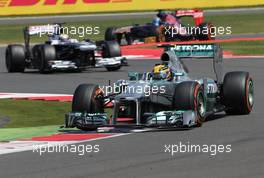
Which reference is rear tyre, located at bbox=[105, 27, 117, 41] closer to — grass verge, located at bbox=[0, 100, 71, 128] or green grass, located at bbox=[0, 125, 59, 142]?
grass verge, located at bbox=[0, 100, 71, 128]

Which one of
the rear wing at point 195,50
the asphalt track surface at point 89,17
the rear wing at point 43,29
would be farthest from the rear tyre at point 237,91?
the asphalt track surface at point 89,17

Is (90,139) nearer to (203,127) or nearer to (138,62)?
(203,127)

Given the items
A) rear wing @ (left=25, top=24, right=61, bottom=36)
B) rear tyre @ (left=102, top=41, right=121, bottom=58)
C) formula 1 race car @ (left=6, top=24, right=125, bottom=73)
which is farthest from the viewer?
rear tyre @ (left=102, top=41, right=121, bottom=58)

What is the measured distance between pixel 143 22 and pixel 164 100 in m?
33.9

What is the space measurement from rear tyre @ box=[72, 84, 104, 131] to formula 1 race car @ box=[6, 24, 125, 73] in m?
11.6

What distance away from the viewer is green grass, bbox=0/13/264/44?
42312 millimetres

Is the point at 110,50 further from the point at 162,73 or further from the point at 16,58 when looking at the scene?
the point at 162,73

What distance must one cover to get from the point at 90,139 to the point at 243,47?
896 inches

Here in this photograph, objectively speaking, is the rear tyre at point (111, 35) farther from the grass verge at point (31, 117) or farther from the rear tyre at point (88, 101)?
the rear tyre at point (88, 101)

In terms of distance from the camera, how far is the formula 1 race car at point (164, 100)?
1352 cm

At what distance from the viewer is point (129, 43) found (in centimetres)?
3703

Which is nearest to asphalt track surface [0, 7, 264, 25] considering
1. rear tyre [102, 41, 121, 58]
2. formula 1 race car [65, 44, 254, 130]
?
rear tyre [102, 41, 121, 58]

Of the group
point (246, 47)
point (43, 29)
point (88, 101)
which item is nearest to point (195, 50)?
point (88, 101)

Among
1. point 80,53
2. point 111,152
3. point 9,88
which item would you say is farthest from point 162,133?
point 80,53
